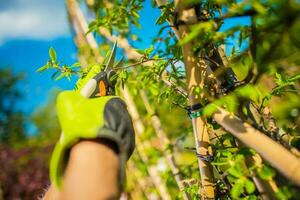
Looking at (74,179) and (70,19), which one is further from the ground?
(70,19)

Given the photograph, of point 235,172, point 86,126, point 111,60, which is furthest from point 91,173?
point 111,60

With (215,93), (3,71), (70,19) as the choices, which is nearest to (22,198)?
(70,19)

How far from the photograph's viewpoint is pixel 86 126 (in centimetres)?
81

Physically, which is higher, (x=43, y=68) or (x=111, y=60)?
(x=43, y=68)

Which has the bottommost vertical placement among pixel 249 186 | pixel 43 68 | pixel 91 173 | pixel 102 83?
pixel 249 186

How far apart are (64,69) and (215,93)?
71 cm

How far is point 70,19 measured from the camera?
5.07m

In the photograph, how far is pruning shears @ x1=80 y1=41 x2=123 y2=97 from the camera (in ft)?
3.39

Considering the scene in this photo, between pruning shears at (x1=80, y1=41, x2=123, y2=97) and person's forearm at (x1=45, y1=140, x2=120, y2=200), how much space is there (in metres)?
0.24

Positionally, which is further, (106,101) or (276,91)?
(276,91)

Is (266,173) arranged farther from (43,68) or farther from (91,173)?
(43,68)

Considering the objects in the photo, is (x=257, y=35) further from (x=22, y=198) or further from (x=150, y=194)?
(x=22, y=198)

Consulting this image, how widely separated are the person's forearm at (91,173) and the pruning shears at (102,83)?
0.78ft

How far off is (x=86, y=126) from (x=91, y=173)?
4.1 inches
